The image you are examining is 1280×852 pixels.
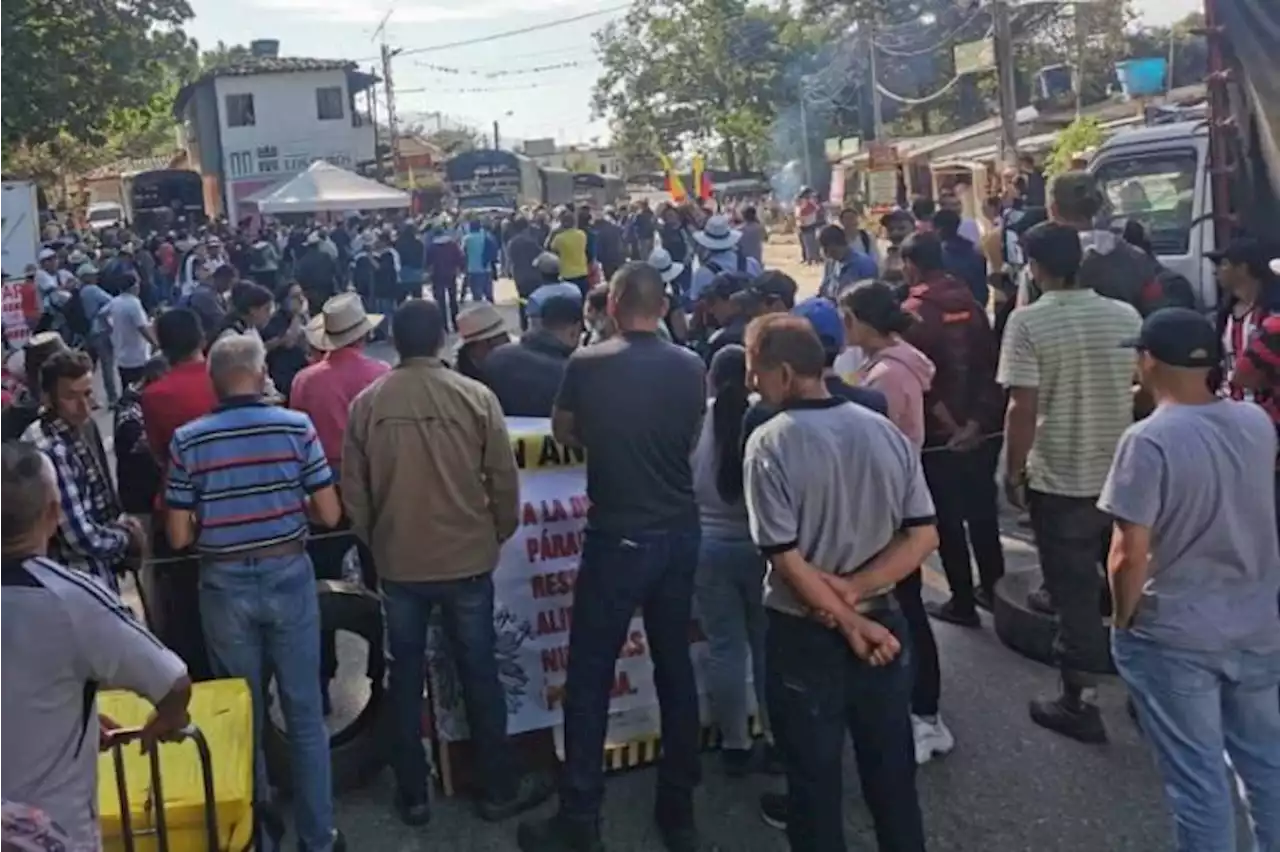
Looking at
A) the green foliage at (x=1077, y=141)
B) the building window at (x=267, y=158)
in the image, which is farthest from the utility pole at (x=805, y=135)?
the green foliage at (x=1077, y=141)

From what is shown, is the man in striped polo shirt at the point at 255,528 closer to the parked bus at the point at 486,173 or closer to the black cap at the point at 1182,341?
the black cap at the point at 1182,341

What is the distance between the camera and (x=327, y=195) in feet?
80.4

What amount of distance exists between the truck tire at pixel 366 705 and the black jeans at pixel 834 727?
1.93 metres

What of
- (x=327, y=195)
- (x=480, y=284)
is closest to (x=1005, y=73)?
(x=480, y=284)

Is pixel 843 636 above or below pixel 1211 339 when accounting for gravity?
below

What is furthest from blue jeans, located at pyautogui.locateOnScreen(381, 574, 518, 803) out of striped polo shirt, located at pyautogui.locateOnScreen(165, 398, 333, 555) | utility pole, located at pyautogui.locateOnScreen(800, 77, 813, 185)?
utility pole, located at pyautogui.locateOnScreen(800, 77, 813, 185)

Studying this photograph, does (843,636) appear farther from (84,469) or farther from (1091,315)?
(84,469)

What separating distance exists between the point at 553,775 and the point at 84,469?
198 cm

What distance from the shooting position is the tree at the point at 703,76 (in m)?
61.7

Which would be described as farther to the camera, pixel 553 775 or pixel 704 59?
pixel 704 59

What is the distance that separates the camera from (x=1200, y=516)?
3.48m

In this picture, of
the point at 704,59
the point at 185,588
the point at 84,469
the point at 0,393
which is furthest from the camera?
the point at 704,59

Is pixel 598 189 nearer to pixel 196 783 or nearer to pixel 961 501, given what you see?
pixel 961 501

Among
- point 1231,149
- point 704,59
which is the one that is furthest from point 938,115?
point 1231,149
